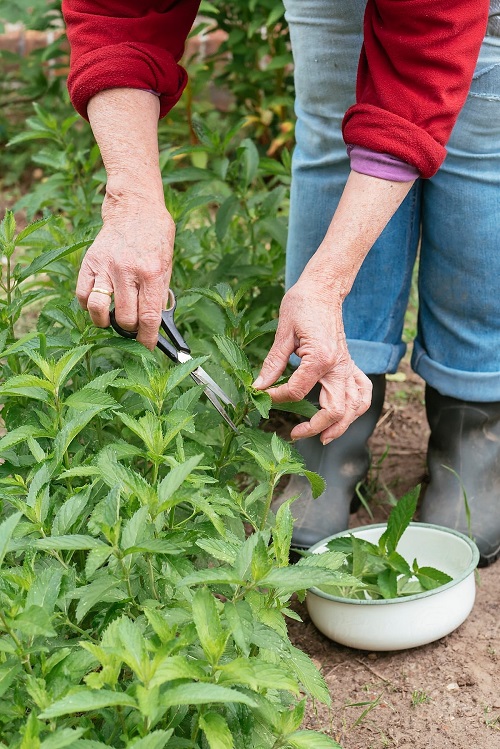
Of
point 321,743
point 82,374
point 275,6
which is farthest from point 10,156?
point 321,743

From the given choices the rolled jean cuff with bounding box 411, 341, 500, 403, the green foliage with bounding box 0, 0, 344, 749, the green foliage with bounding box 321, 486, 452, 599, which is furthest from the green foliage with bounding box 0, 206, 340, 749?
the rolled jean cuff with bounding box 411, 341, 500, 403

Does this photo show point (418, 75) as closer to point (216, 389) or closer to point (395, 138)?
point (395, 138)

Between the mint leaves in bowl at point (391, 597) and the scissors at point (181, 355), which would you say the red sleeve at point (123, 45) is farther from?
the mint leaves in bowl at point (391, 597)

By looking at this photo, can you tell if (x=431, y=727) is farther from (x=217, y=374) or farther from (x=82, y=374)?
(x=82, y=374)

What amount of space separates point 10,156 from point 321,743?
3.40m

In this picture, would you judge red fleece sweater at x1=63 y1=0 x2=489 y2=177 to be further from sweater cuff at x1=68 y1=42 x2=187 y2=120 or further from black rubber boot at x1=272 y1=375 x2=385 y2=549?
black rubber boot at x1=272 y1=375 x2=385 y2=549

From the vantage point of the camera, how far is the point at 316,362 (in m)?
1.32

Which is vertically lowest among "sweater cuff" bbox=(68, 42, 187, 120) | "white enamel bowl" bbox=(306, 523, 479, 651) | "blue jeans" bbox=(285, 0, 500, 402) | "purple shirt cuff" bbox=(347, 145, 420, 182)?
"white enamel bowl" bbox=(306, 523, 479, 651)

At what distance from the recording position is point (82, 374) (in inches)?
61.7

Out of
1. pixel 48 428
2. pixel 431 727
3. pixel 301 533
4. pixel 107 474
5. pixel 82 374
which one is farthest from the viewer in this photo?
pixel 301 533

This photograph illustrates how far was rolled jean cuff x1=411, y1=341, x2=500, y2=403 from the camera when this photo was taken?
1846mm

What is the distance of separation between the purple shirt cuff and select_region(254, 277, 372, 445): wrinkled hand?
6.8 inches

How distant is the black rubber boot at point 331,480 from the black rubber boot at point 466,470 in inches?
5.4

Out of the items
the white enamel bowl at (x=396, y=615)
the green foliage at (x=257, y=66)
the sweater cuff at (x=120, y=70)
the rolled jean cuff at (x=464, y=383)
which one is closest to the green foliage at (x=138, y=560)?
the white enamel bowl at (x=396, y=615)
